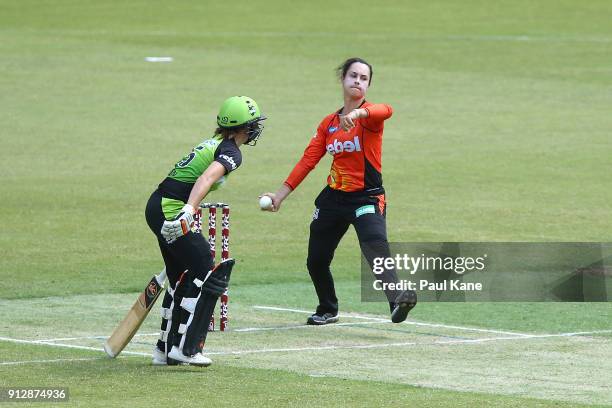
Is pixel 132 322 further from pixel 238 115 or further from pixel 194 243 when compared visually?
pixel 238 115

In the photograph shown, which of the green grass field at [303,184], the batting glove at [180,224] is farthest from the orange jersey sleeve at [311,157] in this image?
the batting glove at [180,224]

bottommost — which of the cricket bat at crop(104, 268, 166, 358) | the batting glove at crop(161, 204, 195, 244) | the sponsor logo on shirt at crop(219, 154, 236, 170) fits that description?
the cricket bat at crop(104, 268, 166, 358)

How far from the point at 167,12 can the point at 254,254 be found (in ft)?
126

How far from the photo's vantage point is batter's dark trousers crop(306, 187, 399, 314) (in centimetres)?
1298

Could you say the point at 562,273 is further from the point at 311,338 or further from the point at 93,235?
the point at 93,235

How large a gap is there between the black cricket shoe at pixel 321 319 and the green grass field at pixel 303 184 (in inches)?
7.0

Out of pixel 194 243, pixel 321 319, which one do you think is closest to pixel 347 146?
pixel 321 319

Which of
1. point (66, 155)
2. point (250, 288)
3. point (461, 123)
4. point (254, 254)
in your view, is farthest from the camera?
point (461, 123)

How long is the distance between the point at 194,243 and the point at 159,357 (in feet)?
3.14

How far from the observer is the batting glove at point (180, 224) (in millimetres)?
10594

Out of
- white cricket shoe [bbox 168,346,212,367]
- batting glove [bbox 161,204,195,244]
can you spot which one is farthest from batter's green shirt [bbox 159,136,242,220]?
white cricket shoe [bbox 168,346,212,367]

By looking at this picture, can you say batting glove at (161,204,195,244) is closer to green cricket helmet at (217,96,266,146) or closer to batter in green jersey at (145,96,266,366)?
batter in green jersey at (145,96,266,366)

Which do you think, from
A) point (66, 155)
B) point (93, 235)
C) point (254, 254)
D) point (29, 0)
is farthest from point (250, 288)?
point (29, 0)

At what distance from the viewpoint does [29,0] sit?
58000 millimetres
